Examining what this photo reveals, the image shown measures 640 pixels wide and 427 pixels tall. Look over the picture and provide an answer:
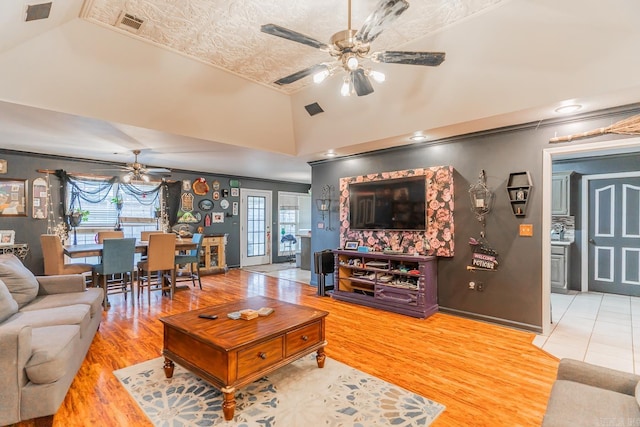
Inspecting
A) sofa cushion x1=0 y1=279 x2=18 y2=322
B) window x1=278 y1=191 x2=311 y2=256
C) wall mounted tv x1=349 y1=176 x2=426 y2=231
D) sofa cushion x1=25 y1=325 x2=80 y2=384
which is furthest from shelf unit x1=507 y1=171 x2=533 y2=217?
window x1=278 y1=191 x2=311 y2=256

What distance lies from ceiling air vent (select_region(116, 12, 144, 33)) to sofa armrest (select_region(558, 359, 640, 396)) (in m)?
4.15

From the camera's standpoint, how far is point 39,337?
2111 mm

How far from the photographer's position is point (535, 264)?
139 inches

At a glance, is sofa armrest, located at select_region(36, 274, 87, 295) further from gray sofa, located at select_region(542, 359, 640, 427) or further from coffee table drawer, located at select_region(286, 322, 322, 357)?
gray sofa, located at select_region(542, 359, 640, 427)

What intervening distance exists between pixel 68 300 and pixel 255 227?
18.5 ft

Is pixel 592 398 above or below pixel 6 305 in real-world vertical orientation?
below

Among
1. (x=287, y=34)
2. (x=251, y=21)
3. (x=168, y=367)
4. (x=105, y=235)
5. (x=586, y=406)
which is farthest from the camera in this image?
(x=105, y=235)

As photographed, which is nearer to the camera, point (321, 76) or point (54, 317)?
point (321, 76)

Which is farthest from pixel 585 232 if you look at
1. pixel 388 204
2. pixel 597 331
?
pixel 388 204

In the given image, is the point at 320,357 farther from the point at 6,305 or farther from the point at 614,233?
the point at 614,233

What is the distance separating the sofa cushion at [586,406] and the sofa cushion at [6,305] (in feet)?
11.7

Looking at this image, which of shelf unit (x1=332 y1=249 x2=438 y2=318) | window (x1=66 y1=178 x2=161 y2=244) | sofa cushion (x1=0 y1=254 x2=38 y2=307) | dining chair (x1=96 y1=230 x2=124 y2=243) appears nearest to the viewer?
sofa cushion (x1=0 y1=254 x2=38 y2=307)

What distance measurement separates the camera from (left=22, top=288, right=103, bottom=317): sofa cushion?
2.80 m

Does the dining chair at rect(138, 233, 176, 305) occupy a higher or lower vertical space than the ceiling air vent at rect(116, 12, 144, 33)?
lower
